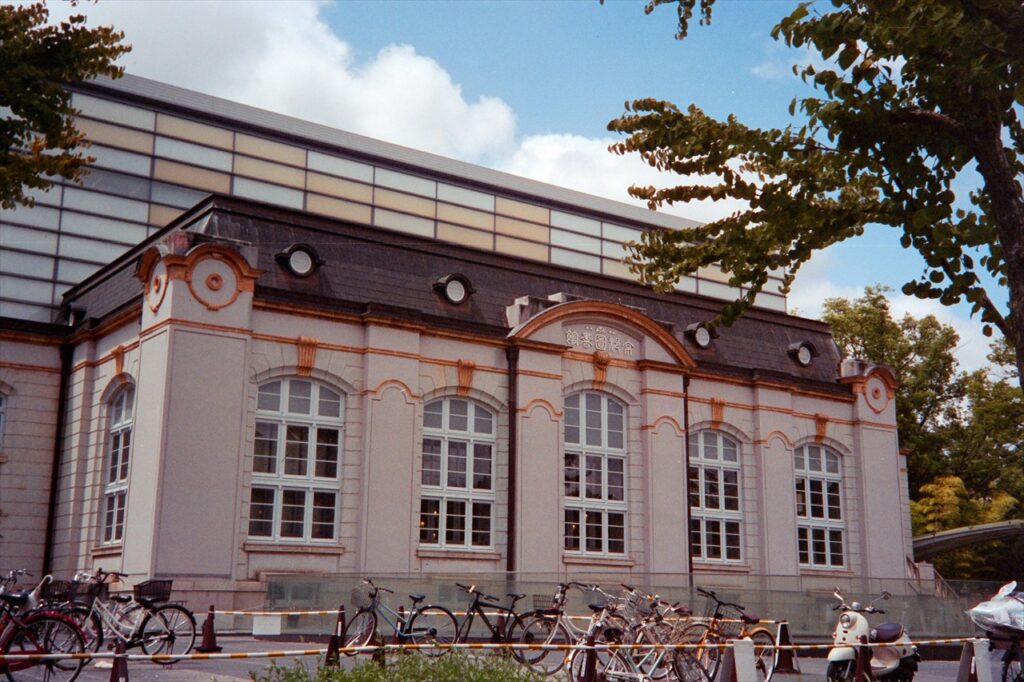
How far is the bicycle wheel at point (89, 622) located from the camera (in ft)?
52.1

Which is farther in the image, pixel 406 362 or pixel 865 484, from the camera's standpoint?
pixel 865 484

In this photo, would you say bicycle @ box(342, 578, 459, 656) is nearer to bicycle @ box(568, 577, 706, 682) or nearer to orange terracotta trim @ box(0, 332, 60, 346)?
bicycle @ box(568, 577, 706, 682)

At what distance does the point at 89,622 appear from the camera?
52.9ft

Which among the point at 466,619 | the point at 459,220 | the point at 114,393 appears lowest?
the point at 466,619

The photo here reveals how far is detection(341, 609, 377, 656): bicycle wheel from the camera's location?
61.9 feet

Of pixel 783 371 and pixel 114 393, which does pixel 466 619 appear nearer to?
pixel 114 393

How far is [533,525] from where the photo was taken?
28562 millimetres

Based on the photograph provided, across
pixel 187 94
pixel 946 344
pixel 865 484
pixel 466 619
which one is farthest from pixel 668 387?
pixel 946 344

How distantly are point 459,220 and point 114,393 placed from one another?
22.3 metres

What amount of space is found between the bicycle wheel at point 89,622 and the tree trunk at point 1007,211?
496 inches

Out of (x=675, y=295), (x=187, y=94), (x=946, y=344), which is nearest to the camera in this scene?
(x=675, y=295)

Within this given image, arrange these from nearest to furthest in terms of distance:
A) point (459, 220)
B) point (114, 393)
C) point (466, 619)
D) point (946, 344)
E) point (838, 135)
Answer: point (838, 135) < point (466, 619) < point (114, 393) < point (459, 220) < point (946, 344)

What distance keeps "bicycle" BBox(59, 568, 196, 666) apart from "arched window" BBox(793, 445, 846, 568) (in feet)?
71.4

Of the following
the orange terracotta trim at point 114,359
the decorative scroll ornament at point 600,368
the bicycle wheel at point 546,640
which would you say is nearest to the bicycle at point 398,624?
the bicycle wheel at point 546,640
